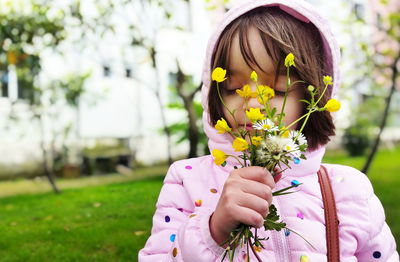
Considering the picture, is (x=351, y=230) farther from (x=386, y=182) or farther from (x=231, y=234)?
(x=386, y=182)

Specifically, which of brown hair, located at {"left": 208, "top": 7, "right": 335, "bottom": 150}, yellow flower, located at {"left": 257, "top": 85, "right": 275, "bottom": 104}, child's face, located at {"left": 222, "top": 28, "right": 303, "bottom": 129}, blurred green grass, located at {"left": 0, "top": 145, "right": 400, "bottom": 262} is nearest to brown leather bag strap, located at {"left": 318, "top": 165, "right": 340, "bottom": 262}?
brown hair, located at {"left": 208, "top": 7, "right": 335, "bottom": 150}

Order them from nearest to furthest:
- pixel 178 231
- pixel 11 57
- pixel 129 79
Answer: pixel 178 231
pixel 11 57
pixel 129 79

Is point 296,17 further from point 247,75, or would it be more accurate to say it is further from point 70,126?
point 70,126

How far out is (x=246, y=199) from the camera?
1101 millimetres

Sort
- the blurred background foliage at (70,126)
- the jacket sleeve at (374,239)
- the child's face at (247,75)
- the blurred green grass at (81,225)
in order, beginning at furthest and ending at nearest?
1. the blurred background foliage at (70,126)
2. the blurred green grass at (81,225)
3. the jacket sleeve at (374,239)
4. the child's face at (247,75)

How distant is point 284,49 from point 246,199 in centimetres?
46

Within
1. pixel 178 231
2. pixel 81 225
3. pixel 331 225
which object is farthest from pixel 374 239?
pixel 81 225

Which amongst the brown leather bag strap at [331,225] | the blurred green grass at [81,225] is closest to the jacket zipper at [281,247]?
the brown leather bag strap at [331,225]

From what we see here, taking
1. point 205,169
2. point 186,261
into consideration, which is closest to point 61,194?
point 205,169

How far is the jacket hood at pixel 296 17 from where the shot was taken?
58.0 inches

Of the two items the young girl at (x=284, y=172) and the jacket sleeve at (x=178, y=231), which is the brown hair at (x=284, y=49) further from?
the jacket sleeve at (x=178, y=231)

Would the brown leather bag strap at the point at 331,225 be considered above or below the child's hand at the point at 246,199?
below

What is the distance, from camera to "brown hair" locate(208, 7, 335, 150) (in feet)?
4.56

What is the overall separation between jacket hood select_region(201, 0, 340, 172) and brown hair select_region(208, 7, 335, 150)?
16mm
